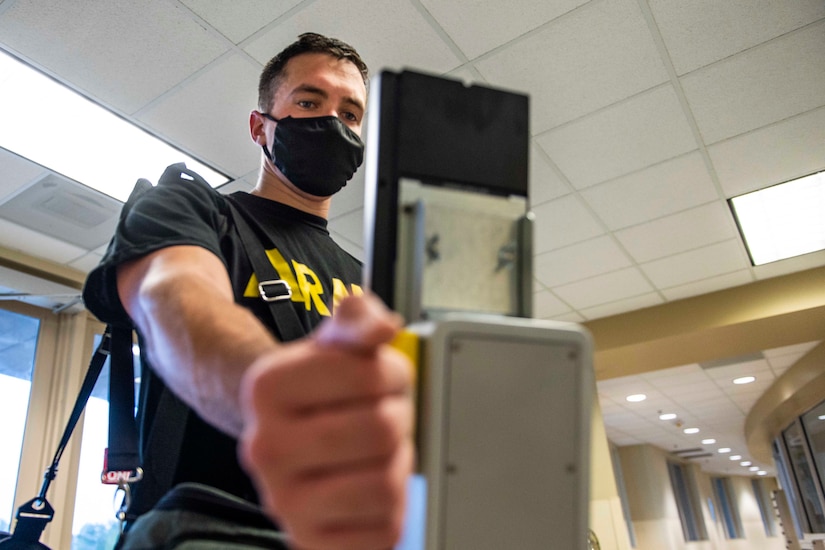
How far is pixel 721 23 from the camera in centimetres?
228

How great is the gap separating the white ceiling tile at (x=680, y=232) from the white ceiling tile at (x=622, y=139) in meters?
0.66

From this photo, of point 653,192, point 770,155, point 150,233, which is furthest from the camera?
point 653,192

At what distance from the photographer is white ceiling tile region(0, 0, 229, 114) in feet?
7.04

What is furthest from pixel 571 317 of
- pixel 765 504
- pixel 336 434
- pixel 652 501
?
pixel 765 504

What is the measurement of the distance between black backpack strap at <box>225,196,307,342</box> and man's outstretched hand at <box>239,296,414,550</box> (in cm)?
47

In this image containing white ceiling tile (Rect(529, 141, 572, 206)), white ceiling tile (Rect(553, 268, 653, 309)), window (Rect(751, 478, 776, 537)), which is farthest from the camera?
window (Rect(751, 478, 776, 537))

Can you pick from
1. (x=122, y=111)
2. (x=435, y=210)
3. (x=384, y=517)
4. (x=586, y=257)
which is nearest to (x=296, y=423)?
(x=384, y=517)

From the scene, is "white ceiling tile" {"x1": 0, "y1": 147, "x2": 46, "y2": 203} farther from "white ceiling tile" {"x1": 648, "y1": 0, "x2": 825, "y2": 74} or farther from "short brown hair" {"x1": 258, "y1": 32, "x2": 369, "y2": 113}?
"white ceiling tile" {"x1": 648, "y1": 0, "x2": 825, "y2": 74}

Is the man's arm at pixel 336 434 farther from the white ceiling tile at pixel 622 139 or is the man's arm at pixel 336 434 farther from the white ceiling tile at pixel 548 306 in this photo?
the white ceiling tile at pixel 548 306

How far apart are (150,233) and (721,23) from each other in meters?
2.36

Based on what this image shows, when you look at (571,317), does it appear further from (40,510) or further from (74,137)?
(40,510)

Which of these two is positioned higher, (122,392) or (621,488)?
(621,488)

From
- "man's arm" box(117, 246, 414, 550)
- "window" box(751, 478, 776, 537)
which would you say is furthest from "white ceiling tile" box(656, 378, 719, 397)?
"window" box(751, 478, 776, 537)

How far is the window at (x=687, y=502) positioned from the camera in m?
12.0
